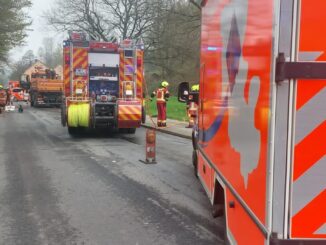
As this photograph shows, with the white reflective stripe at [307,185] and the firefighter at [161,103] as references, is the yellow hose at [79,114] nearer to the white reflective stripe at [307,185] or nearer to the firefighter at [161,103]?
the firefighter at [161,103]

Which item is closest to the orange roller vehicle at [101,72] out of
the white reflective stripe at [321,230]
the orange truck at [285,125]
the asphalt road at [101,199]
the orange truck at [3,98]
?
the asphalt road at [101,199]

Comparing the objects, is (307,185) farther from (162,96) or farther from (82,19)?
(82,19)

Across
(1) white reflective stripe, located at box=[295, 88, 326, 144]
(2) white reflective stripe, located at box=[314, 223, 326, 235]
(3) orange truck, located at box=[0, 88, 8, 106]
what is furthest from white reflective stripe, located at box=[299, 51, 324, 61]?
(3) orange truck, located at box=[0, 88, 8, 106]

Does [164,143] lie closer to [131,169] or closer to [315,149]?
[131,169]

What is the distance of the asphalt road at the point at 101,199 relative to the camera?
198 inches

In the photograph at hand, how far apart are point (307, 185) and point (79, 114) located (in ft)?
38.2

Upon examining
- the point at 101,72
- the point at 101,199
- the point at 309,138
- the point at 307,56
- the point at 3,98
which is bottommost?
the point at 101,199

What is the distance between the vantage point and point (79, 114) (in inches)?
537

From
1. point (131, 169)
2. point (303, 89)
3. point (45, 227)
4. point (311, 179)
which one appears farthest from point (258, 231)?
point (131, 169)

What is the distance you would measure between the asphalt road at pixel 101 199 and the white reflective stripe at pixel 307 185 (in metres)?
2.40

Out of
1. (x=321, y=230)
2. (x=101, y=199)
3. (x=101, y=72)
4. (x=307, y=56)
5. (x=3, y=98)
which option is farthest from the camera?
(x=3, y=98)

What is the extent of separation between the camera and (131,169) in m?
8.89

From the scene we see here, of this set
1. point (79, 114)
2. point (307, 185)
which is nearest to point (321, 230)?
point (307, 185)

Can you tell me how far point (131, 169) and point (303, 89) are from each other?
671 centimetres
